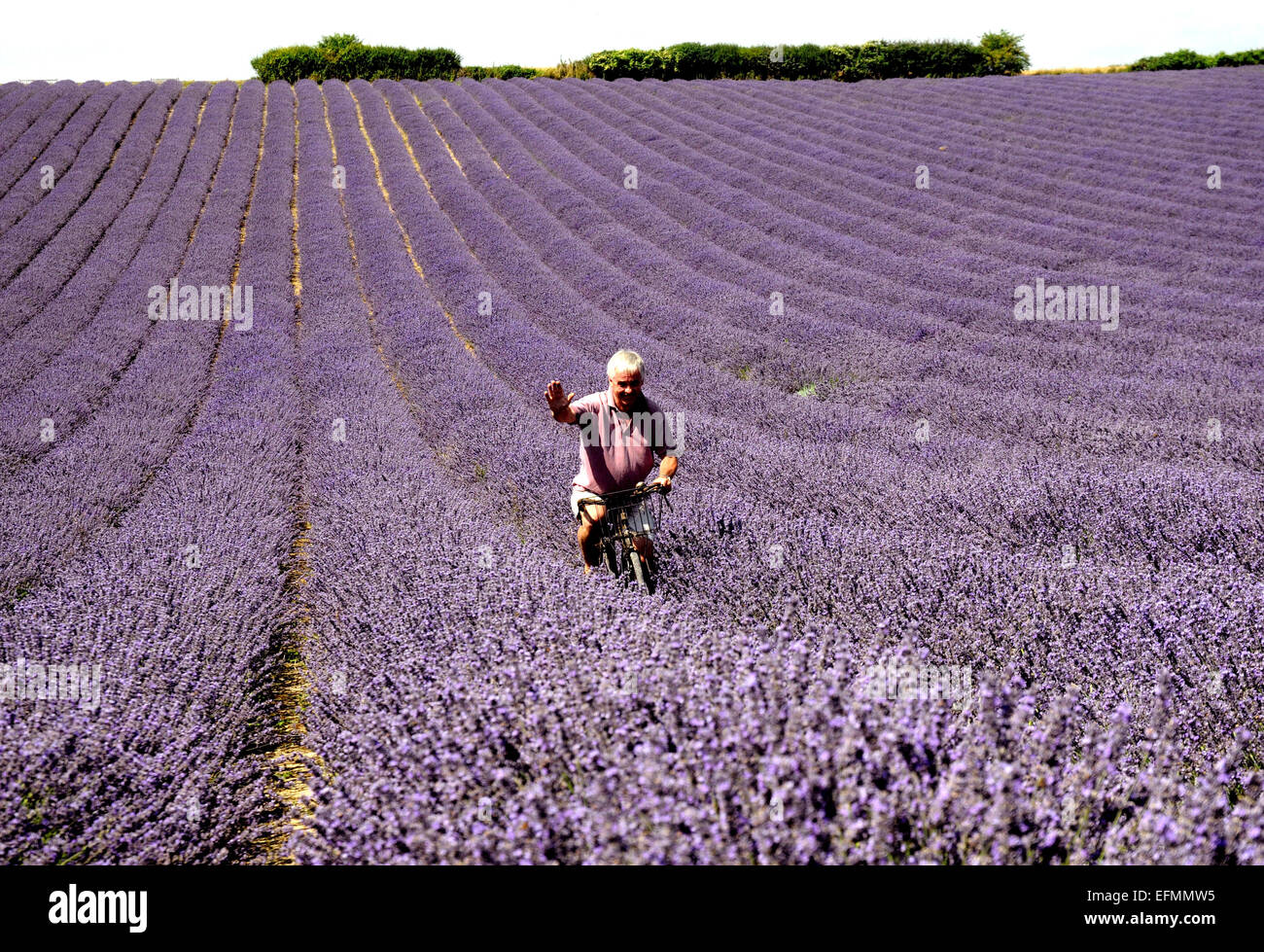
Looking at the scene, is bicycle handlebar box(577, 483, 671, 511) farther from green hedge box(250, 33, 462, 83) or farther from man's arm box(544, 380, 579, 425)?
green hedge box(250, 33, 462, 83)

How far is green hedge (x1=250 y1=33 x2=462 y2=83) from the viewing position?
965 inches

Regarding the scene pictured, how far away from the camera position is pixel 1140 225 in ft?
32.9

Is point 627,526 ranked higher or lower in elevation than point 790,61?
lower

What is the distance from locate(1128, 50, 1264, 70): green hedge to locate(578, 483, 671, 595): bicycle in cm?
2779

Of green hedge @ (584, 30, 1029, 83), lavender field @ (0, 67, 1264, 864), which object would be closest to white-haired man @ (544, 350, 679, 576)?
lavender field @ (0, 67, 1264, 864)

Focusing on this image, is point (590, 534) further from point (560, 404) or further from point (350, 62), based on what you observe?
point (350, 62)

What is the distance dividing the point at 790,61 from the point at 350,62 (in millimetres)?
14258

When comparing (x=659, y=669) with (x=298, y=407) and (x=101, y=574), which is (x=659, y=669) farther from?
(x=298, y=407)

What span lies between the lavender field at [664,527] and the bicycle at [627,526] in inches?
4.3

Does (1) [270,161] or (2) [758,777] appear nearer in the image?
(2) [758,777]

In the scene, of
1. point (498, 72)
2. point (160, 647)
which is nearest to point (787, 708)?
point (160, 647)

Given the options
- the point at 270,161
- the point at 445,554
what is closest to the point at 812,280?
the point at 445,554

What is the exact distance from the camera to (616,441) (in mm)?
3016

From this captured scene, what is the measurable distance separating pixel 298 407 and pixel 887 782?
6.17m
